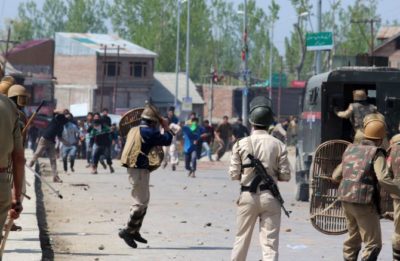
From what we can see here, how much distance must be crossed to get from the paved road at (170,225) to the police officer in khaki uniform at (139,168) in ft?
0.74

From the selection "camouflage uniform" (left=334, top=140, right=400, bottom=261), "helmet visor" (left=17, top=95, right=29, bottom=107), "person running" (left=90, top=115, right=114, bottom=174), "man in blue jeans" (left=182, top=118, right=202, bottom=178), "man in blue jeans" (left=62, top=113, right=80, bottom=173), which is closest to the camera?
"camouflage uniform" (left=334, top=140, right=400, bottom=261)

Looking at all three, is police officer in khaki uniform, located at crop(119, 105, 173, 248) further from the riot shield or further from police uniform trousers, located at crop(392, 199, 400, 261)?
police uniform trousers, located at crop(392, 199, 400, 261)

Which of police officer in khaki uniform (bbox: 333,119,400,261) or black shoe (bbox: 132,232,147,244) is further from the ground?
police officer in khaki uniform (bbox: 333,119,400,261)

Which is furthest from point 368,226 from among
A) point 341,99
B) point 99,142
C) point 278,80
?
point 278,80

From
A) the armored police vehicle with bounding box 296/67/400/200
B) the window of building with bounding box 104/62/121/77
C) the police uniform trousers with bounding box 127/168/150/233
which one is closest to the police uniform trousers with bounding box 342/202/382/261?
the police uniform trousers with bounding box 127/168/150/233

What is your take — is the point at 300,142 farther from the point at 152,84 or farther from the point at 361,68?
the point at 152,84

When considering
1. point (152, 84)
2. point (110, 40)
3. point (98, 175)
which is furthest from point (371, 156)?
point (110, 40)

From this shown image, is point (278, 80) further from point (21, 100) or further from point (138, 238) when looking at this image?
point (21, 100)

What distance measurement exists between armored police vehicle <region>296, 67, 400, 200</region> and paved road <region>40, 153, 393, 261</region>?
1280mm

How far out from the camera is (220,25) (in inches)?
6540

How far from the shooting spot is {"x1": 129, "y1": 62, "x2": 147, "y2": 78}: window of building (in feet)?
325

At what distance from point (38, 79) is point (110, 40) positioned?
23.9 metres

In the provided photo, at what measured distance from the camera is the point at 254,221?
431 inches

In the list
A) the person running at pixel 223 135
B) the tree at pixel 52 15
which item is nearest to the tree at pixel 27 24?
the tree at pixel 52 15
